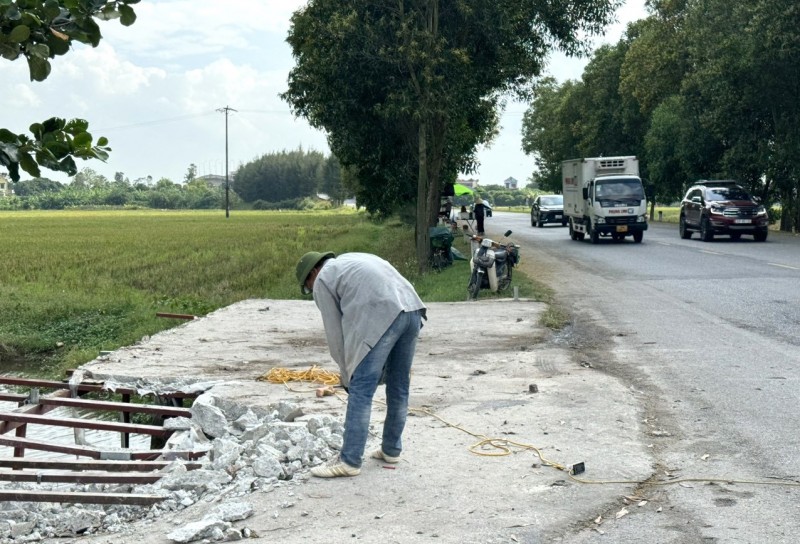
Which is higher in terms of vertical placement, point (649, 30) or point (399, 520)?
point (649, 30)

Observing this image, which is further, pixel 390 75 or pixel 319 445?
pixel 390 75

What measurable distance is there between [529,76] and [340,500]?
912 inches

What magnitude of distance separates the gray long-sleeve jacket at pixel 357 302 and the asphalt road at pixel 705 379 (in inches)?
72.7

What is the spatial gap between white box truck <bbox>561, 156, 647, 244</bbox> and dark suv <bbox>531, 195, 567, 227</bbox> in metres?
14.7

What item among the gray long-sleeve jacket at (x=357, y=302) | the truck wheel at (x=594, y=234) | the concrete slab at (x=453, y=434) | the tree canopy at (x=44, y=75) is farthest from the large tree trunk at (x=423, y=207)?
the tree canopy at (x=44, y=75)

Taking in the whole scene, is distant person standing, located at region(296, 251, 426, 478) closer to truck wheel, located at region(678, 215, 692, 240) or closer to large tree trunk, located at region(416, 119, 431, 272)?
large tree trunk, located at region(416, 119, 431, 272)

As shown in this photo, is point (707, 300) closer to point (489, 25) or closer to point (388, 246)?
point (489, 25)

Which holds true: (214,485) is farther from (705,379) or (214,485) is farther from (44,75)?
(705,379)

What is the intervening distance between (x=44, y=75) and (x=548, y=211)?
154 feet

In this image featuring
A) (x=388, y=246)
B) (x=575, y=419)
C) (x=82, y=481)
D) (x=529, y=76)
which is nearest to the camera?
(x=82, y=481)

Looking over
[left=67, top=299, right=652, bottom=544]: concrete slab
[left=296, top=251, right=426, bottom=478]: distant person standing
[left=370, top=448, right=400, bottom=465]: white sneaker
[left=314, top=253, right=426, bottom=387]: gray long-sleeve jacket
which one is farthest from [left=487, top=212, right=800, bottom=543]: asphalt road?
[left=314, top=253, right=426, bottom=387]: gray long-sleeve jacket

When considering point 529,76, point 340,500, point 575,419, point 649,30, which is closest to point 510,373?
point 575,419

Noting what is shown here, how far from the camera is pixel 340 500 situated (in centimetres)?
601

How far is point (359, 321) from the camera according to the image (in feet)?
21.1
